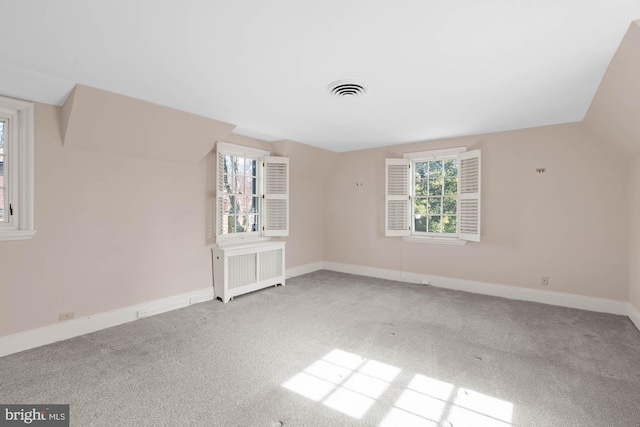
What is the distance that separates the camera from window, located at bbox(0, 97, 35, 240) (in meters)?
2.82

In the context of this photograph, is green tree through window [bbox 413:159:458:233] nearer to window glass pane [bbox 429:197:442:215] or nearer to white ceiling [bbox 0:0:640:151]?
window glass pane [bbox 429:197:442:215]

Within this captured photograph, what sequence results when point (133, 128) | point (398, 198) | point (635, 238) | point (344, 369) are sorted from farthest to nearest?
point (398, 198) → point (635, 238) → point (133, 128) → point (344, 369)

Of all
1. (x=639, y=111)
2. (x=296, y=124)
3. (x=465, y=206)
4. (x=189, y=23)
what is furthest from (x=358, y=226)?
(x=189, y=23)

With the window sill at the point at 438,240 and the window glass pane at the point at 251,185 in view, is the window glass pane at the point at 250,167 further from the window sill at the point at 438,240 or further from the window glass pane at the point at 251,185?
the window sill at the point at 438,240

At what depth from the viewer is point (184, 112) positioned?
356 centimetres

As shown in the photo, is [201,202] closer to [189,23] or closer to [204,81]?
[204,81]

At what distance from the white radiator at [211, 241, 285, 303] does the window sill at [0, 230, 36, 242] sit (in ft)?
6.43

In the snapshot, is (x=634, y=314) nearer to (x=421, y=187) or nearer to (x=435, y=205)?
(x=435, y=205)

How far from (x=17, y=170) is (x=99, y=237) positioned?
93 centimetres

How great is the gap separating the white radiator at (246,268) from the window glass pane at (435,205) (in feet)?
8.56

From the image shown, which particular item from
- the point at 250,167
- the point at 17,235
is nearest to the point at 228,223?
the point at 250,167

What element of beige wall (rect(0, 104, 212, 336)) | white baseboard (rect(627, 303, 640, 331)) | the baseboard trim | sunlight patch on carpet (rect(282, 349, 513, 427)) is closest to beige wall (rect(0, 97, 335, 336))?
beige wall (rect(0, 104, 212, 336))

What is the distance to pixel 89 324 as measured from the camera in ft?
10.6

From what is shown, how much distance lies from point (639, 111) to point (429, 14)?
2.30 m
